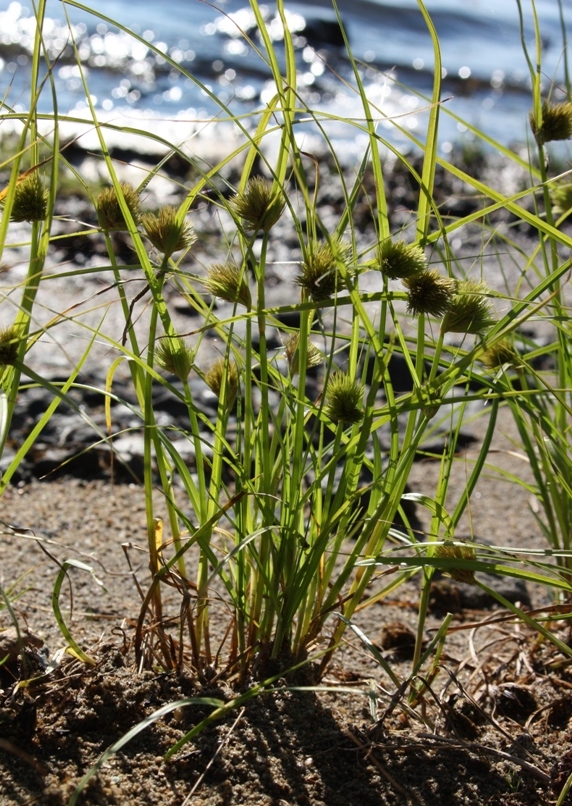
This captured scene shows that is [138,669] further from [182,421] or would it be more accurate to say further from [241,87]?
[241,87]

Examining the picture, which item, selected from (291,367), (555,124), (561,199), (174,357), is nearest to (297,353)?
(291,367)

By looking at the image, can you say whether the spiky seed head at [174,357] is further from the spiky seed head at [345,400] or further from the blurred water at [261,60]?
the blurred water at [261,60]

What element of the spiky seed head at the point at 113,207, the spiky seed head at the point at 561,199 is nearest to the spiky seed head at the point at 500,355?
the spiky seed head at the point at 561,199

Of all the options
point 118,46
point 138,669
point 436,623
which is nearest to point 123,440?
point 436,623

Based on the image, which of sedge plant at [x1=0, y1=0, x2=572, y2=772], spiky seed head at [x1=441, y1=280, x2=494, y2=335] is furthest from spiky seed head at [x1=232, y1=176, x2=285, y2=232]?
spiky seed head at [x1=441, y1=280, x2=494, y2=335]

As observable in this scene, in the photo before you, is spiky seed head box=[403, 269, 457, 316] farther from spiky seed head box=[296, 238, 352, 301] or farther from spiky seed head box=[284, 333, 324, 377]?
spiky seed head box=[284, 333, 324, 377]

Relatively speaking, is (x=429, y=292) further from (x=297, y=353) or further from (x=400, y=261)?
(x=297, y=353)
